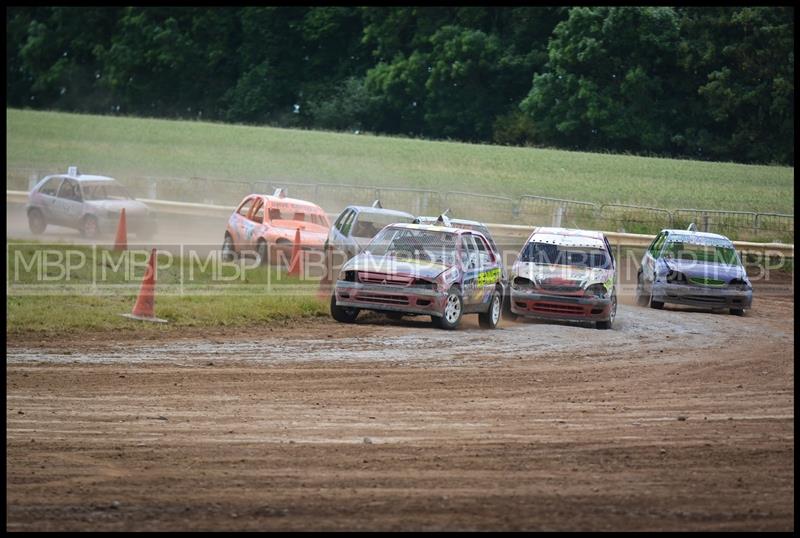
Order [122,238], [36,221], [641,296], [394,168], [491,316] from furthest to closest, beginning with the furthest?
[394,168] → [36,221] → [122,238] → [641,296] → [491,316]

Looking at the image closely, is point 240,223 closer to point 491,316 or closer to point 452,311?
point 491,316

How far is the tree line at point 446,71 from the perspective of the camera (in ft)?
182

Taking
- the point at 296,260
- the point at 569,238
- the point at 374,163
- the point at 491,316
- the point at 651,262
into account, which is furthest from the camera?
the point at 374,163

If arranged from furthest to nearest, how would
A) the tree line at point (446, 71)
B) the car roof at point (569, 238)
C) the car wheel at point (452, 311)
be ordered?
the tree line at point (446, 71)
the car roof at point (569, 238)
the car wheel at point (452, 311)

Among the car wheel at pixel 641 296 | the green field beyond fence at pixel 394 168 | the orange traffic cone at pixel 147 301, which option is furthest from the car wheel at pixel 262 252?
the green field beyond fence at pixel 394 168

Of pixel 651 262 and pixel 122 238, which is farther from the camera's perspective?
pixel 122 238

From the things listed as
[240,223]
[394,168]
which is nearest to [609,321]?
[240,223]

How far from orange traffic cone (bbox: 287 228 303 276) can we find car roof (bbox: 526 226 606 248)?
492 centimetres

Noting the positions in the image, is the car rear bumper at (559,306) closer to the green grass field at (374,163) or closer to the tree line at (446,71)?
the green grass field at (374,163)

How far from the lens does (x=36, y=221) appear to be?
3259 cm

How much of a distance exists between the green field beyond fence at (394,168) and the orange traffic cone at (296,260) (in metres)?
14.1

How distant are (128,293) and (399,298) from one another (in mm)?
4855

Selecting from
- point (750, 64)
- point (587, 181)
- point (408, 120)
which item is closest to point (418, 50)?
point (408, 120)

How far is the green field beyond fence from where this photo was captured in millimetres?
41906
